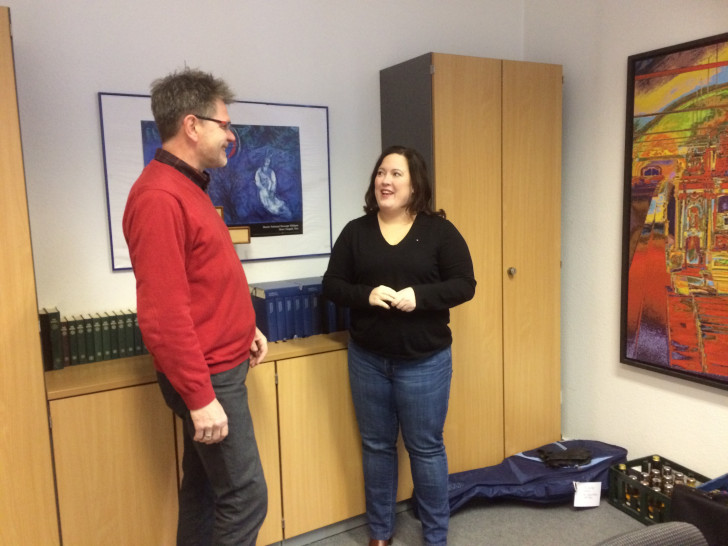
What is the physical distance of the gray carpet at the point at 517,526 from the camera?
2.40 meters

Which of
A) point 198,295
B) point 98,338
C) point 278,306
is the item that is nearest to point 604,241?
point 278,306

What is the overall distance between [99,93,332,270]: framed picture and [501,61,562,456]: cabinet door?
2.83 ft

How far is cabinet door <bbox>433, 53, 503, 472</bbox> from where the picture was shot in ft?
8.39

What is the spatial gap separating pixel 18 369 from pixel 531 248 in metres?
2.17

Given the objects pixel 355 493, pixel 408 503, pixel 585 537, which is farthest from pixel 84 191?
pixel 585 537

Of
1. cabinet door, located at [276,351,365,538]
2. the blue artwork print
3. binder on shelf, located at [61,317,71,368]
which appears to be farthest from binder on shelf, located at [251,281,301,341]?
binder on shelf, located at [61,317,71,368]

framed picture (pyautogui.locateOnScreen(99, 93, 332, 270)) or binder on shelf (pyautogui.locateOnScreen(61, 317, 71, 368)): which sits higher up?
framed picture (pyautogui.locateOnScreen(99, 93, 332, 270))

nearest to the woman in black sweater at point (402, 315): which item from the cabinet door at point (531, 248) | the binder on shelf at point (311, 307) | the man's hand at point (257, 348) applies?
the binder on shelf at point (311, 307)

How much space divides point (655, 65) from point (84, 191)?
7.85ft

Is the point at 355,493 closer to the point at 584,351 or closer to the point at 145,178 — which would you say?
the point at 584,351

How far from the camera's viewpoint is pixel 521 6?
323 cm

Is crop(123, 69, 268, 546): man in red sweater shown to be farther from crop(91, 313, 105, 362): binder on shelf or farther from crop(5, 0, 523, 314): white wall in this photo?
crop(5, 0, 523, 314): white wall

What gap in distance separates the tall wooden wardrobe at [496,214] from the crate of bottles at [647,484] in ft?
1.50

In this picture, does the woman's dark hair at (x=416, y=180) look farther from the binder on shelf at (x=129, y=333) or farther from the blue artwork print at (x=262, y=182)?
the binder on shelf at (x=129, y=333)
